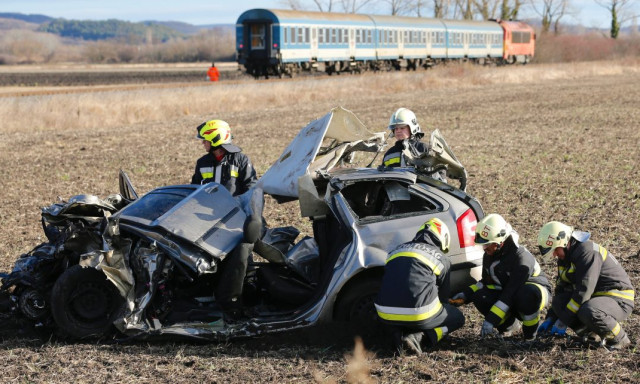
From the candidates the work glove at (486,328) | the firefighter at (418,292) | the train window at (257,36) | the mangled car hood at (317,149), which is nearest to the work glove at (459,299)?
the work glove at (486,328)

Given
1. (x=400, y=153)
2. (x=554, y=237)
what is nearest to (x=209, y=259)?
(x=554, y=237)

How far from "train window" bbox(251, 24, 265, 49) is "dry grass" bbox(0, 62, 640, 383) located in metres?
5.39

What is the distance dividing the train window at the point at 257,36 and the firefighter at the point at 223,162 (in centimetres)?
3119

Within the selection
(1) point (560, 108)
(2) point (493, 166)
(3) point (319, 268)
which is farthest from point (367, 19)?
(3) point (319, 268)

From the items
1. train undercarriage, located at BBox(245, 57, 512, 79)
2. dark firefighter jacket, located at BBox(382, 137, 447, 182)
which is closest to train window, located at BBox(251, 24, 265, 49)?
train undercarriage, located at BBox(245, 57, 512, 79)

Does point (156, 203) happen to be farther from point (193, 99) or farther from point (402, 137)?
point (193, 99)

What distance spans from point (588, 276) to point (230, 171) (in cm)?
351

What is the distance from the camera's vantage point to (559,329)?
20.3 ft

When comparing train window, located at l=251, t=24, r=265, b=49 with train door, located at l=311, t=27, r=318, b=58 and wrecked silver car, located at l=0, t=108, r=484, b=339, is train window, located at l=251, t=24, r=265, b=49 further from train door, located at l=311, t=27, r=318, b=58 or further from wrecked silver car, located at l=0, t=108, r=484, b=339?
wrecked silver car, located at l=0, t=108, r=484, b=339

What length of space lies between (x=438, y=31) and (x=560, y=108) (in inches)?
993

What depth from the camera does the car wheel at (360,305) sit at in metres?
6.11

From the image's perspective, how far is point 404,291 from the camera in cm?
566

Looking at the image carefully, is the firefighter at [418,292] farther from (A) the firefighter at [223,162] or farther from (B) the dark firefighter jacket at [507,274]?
(A) the firefighter at [223,162]

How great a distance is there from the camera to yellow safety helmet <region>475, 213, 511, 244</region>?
6031mm
